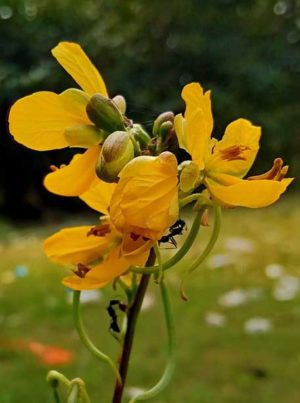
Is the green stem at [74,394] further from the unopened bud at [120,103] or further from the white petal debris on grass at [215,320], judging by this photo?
the white petal debris on grass at [215,320]

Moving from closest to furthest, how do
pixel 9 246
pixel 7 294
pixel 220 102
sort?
pixel 7 294
pixel 9 246
pixel 220 102

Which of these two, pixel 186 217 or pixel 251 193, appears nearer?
pixel 251 193

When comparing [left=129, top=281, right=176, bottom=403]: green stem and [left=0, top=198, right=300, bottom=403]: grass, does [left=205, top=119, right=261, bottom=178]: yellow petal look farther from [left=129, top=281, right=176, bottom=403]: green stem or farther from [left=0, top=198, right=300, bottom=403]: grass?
[left=0, top=198, right=300, bottom=403]: grass

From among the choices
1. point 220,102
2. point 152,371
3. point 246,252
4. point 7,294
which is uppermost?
point 152,371

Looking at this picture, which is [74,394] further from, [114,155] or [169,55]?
[169,55]

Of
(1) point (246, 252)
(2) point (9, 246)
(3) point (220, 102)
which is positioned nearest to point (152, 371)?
(1) point (246, 252)

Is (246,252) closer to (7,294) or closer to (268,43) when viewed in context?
(7,294)

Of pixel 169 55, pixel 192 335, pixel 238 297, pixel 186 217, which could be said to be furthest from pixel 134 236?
pixel 169 55
